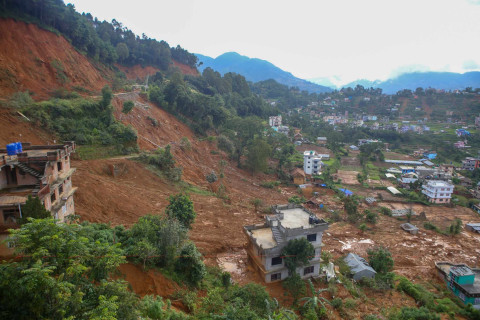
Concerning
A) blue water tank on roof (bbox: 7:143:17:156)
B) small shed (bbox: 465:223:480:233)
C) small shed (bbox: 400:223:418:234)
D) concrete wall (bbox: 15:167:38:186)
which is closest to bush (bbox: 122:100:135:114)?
blue water tank on roof (bbox: 7:143:17:156)

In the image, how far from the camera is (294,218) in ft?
52.5

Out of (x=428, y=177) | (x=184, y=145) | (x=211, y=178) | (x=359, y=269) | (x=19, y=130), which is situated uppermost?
(x=19, y=130)

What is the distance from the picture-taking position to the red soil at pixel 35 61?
86.7ft

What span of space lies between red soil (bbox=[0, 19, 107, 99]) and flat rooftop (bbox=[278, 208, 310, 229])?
24.7m

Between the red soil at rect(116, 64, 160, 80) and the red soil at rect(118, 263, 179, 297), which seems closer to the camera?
the red soil at rect(118, 263, 179, 297)

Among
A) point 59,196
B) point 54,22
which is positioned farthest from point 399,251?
point 54,22

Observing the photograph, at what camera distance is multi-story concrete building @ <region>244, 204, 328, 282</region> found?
14.1 metres

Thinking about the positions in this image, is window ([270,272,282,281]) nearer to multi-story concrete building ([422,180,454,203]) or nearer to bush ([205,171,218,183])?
bush ([205,171,218,183])

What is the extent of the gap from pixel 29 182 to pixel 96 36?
1498 inches

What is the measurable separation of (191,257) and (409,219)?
86.0ft

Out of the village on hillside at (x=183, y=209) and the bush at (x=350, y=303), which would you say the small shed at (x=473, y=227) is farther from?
the bush at (x=350, y=303)

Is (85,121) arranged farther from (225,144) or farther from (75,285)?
(75,285)

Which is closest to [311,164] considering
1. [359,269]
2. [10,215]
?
[359,269]

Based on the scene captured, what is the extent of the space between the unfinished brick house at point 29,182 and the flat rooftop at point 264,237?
30.3ft
